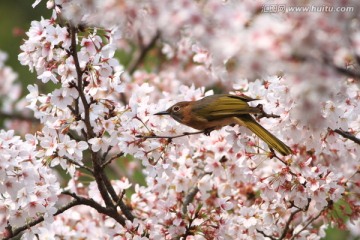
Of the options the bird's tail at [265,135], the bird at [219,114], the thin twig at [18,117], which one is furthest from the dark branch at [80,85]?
the thin twig at [18,117]

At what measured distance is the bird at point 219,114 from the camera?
12.7 ft

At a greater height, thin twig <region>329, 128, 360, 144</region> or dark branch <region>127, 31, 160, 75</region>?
dark branch <region>127, 31, 160, 75</region>

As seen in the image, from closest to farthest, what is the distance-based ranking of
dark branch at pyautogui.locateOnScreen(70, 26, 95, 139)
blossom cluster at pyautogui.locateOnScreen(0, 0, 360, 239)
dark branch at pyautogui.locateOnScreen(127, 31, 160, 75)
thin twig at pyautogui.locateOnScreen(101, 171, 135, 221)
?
dark branch at pyautogui.locateOnScreen(70, 26, 95, 139) < blossom cluster at pyautogui.locateOnScreen(0, 0, 360, 239) < thin twig at pyautogui.locateOnScreen(101, 171, 135, 221) < dark branch at pyautogui.locateOnScreen(127, 31, 160, 75)

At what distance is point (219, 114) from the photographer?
4035 millimetres

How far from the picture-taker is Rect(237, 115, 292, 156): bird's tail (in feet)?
12.3

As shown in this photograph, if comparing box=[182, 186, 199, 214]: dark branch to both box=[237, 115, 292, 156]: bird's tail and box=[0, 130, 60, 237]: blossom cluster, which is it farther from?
box=[0, 130, 60, 237]: blossom cluster

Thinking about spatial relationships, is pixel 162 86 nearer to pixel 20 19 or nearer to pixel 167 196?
pixel 167 196

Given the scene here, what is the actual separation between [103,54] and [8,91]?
14.3ft

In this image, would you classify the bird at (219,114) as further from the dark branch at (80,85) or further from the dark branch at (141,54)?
the dark branch at (141,54)

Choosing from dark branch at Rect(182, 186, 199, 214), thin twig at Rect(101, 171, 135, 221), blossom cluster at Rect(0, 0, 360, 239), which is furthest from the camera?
dark branch at Rect(182, 186, 199, 214)

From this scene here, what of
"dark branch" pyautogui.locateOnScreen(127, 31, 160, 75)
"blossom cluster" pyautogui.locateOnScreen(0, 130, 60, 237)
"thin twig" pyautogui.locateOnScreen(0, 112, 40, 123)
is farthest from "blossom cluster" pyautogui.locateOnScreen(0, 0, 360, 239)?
"thin twig" pyautogui.locateOnScreen(0, 112, 40, 123)

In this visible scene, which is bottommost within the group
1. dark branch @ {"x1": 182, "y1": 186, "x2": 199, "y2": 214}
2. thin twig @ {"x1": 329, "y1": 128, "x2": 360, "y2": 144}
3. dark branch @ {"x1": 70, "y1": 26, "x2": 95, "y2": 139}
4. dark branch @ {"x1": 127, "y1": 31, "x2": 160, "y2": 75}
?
thin twig @ {"x1": 329, "y1": 128, "x2": 360, "y2": 144}

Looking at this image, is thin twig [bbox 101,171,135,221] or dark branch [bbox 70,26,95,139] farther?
thin twig [bbox 101,171,135,221]

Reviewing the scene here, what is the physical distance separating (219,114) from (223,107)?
2.1 inches
